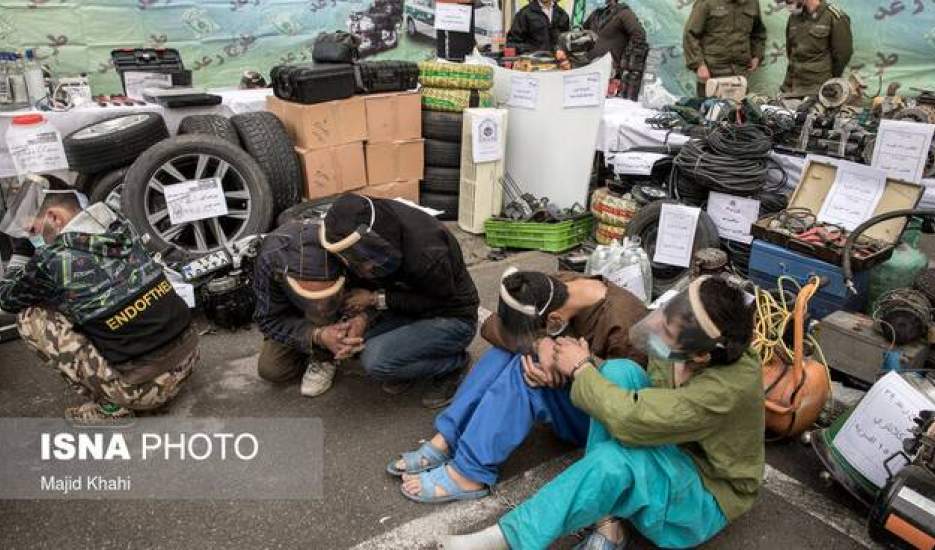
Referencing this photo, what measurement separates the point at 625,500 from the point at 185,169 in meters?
3.46

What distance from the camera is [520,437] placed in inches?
94.4

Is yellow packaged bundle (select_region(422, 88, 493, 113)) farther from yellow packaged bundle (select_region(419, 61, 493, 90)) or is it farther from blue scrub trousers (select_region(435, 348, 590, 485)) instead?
blue scrub trousers (select_region(435, 348, 590, 485))

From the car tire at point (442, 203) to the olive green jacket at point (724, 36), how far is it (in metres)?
3.45

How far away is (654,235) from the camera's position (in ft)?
14.6

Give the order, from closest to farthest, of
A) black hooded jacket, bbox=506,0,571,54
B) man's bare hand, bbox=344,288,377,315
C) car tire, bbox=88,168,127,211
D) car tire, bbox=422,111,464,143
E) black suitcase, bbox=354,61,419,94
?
man's bare hand, bbox=344,288,377,315, car tire, bbox=88,168,127,211, black suitcase, bbox=354,61,419,94, car tire, bbox=422,111,464,143, black hooded jacket, bbox=506,0,571,54

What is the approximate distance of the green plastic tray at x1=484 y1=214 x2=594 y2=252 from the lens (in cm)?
502

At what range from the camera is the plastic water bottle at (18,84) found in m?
4.35

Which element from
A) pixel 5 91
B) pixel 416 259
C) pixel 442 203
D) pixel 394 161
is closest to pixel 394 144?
pixel 394 161

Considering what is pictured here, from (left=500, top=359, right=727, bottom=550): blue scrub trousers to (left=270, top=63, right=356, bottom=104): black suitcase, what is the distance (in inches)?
139

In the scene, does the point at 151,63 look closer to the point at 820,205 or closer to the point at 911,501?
the point at 820,205

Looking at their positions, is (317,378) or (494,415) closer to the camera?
(494,415)

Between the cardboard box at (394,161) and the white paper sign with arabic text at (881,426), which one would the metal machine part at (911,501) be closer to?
the white paper sign with arabic text at (881,426)

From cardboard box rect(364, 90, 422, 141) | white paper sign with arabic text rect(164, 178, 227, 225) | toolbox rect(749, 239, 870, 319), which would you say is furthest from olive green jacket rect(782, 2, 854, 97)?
white paper sign with arabic text rect(164, 178, 227, 225)

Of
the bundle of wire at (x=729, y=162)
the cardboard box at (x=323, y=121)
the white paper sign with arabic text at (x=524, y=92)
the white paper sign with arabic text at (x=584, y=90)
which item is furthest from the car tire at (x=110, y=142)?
the bundle of wire at (x=729, y=162)
